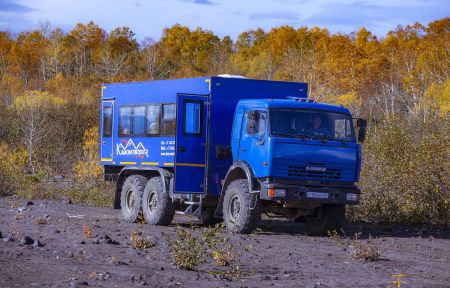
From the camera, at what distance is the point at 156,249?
1402 centimetres

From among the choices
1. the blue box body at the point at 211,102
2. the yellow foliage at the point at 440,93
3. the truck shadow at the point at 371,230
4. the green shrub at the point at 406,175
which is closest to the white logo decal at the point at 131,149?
the blue box body at the point at 211,102

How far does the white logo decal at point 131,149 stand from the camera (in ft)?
64.4

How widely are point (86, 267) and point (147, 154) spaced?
802 centimetres

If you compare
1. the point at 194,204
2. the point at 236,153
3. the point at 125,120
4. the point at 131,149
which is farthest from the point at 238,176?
the point at 125,120

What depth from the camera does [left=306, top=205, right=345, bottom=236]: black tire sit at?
17.7 metres

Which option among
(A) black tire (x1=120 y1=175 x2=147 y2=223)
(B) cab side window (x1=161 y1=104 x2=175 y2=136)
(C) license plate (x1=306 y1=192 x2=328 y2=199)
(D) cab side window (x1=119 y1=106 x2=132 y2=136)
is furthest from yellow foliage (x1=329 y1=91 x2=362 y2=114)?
(C) license plate (x1=306 y1=192 x2=328 y2=199)

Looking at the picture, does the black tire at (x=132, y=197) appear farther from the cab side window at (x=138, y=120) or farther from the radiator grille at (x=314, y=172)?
the radiator grille at (x=314, y=172)

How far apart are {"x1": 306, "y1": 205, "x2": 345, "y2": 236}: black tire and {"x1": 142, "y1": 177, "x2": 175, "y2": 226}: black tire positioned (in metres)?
3.14

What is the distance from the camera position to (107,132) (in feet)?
70.5

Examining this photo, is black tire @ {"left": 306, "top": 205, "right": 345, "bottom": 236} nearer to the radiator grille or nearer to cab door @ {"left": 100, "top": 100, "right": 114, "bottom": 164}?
the radiator grille

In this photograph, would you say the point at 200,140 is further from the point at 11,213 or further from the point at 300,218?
the point at 11,213

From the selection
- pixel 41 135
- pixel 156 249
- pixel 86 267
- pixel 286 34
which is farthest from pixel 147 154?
pixel 286 34

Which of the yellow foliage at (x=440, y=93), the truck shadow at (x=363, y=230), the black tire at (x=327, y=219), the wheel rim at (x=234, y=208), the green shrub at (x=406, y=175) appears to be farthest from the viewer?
the yellow foliage at (x=440, y=93)

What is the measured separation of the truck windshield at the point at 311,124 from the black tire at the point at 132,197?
15.3 feet
